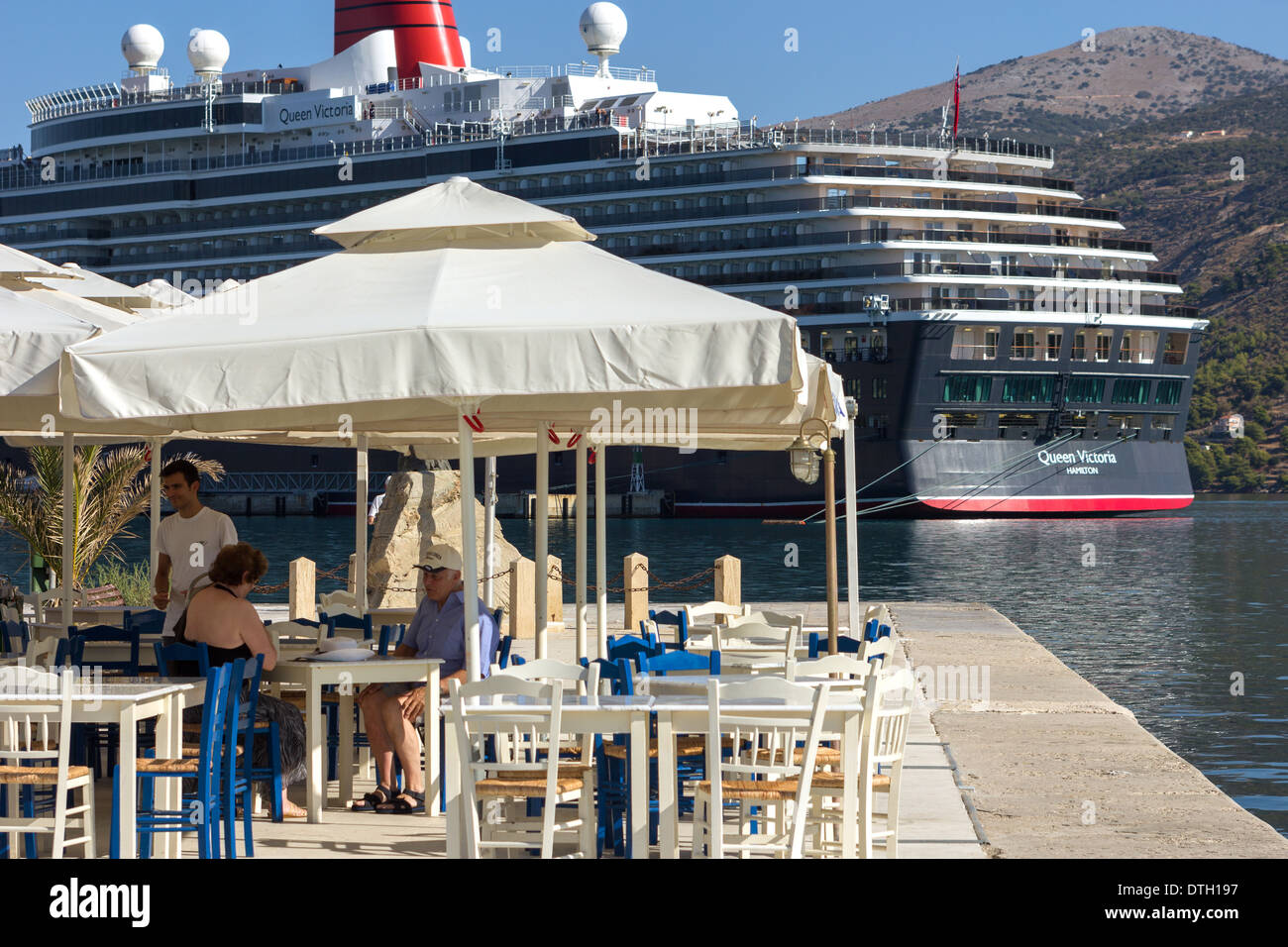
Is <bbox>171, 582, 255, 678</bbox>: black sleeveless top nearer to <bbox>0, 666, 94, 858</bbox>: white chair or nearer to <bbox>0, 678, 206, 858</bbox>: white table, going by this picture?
<bbox>0, 678, 206, 858</bbox>: white table

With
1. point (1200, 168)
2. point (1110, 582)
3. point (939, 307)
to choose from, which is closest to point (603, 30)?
point (939, 307)

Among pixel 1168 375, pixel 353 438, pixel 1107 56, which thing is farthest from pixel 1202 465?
pixel 1107 56

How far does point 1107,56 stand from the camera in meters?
198

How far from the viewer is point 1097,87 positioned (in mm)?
192250

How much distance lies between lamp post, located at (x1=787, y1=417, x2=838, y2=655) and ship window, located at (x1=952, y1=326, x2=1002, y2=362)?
38862mm

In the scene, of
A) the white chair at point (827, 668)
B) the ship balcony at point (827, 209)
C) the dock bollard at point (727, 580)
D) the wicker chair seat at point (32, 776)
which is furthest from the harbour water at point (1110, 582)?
the ship balcony at point (827, 209)

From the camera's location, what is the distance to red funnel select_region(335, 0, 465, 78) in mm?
60344

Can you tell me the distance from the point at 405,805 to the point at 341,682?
54 centimetres

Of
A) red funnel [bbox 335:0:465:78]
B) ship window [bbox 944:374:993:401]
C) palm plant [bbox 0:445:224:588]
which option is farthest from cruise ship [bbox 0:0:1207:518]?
palm plant [bbox 0:445:224:588]

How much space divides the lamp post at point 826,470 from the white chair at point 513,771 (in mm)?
2501

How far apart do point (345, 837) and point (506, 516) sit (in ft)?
163

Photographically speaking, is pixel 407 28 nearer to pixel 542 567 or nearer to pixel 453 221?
pixel 542 567

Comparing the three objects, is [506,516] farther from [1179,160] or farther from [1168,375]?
[1179,160]

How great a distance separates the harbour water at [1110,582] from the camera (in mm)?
11969
